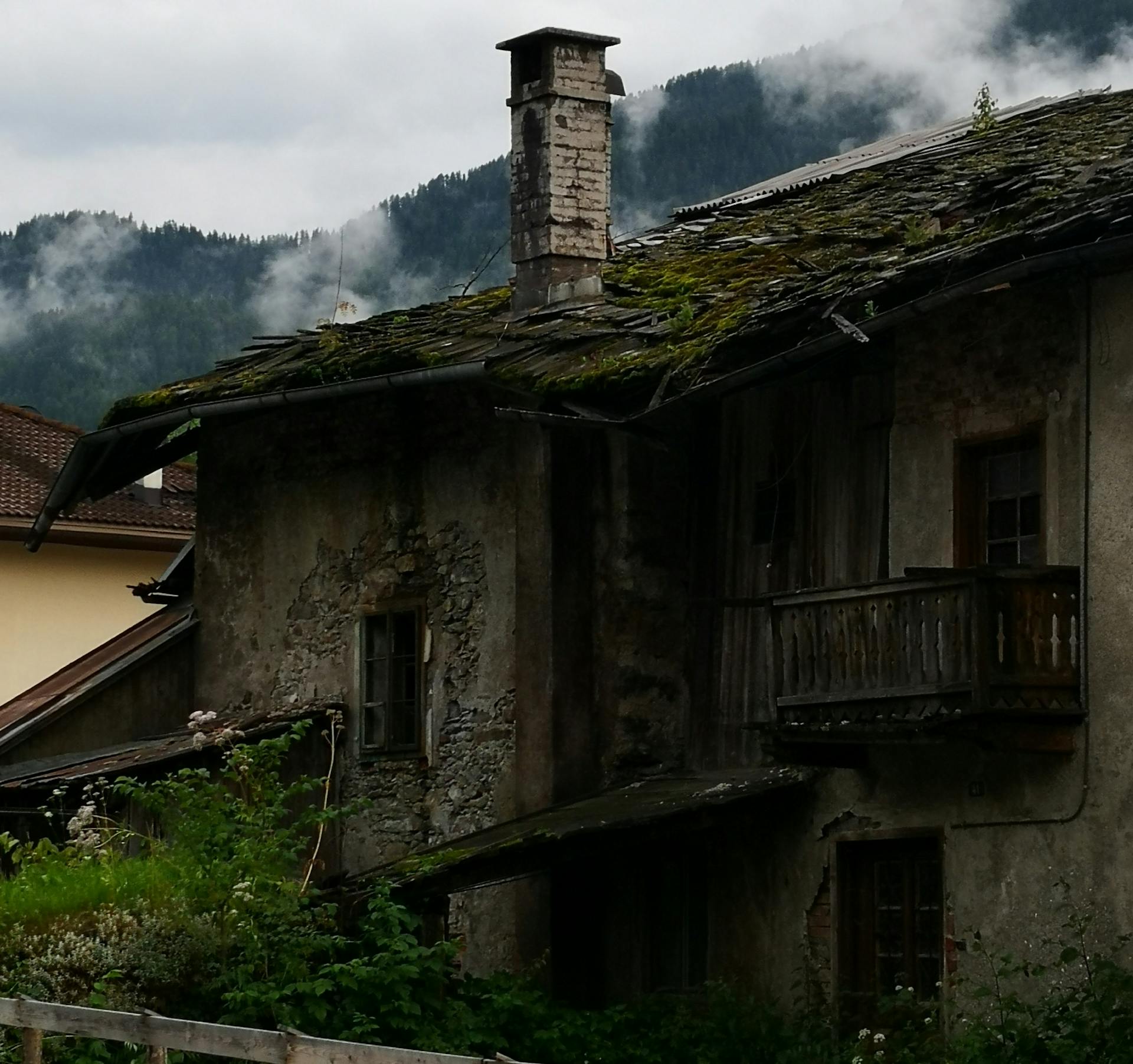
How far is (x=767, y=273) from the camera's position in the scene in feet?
50.2

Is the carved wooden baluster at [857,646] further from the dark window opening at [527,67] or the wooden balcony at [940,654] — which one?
the dark window opening at [527,67]

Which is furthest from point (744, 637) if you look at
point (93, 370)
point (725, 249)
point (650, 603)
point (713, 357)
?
point (93, 370)

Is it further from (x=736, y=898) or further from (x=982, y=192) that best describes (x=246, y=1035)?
(x=982, y=192)

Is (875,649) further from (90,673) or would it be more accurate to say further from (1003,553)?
(90,673)

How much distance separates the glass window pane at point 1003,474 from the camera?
1278 centimetres

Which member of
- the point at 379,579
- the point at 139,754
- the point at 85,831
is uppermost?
the point at 379,579

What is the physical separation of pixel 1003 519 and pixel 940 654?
1.24 m

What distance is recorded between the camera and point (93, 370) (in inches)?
3142

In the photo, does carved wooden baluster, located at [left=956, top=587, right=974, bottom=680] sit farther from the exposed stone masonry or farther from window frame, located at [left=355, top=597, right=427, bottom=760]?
window frame, located at [left=355, top=597, right=427, bottom=760]

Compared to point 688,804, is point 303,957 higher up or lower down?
lower down

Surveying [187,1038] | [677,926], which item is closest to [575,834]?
[677,926]

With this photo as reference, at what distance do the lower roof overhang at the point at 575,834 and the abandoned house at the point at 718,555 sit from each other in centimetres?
4

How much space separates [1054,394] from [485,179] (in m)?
78.3

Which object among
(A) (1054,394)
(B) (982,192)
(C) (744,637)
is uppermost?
(B) (982,192)
